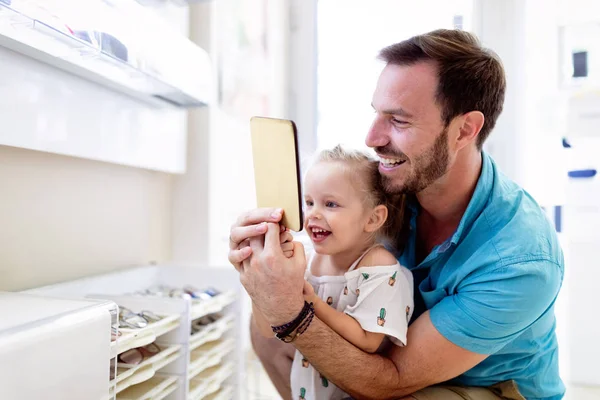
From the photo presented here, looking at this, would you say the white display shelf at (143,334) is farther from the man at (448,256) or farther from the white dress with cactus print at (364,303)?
the white dress with cactus print at (364,303)

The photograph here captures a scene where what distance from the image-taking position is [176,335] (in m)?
1.03

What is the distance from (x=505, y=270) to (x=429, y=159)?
302 mm

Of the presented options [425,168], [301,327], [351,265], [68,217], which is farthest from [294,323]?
[68,217]

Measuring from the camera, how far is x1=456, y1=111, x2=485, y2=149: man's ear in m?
1.17

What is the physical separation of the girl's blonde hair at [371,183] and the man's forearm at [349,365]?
31cm

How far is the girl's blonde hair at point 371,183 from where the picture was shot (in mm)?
1097

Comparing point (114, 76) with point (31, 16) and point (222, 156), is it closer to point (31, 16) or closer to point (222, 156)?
point (31, 16)

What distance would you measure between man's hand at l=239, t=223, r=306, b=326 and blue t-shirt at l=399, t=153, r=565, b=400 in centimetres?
34

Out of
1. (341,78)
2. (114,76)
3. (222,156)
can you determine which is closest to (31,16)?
(114,76)

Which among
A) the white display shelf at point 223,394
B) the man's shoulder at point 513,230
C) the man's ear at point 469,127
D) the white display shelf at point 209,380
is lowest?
the white display shelf at point 223,394

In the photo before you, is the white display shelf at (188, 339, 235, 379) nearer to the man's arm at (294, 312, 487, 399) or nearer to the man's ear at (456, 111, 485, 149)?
the man's arm at (294, 312, 487, 399)

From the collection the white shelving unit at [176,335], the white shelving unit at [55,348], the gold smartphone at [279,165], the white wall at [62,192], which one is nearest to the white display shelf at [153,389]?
the white shelving unit at [176,335]

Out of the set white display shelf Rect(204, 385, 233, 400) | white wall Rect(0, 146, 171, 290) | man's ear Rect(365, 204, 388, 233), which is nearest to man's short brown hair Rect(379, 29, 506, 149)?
man's ear Rect(365, 204, 388, 233)

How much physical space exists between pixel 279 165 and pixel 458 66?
→ 559 mm
